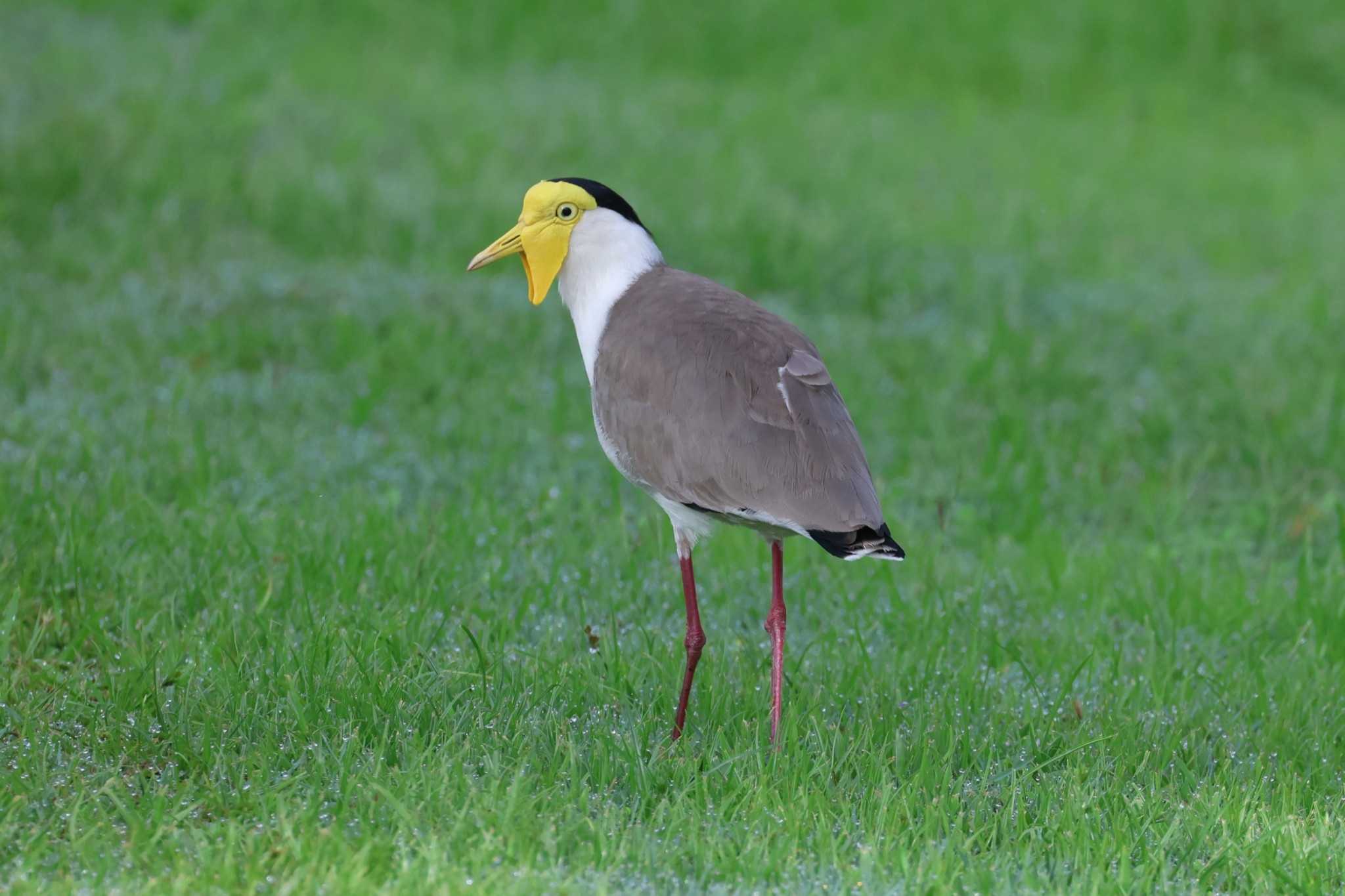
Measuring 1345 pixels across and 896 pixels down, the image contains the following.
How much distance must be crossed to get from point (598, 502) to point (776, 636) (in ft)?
A: 7.77

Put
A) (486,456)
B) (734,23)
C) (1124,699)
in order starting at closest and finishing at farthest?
(1124,699)
(486,456)
(734,23)

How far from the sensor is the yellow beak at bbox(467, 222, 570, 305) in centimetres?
470

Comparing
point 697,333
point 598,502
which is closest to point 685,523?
point 697,333

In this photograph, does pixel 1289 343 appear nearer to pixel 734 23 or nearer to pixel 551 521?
pixel 551 521

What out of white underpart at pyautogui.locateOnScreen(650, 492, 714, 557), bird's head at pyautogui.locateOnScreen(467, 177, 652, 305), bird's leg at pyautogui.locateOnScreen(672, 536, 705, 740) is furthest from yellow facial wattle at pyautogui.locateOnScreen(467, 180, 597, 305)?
bird's leg at pyautogui.locateOnScreen(672, 536, 705, 740)

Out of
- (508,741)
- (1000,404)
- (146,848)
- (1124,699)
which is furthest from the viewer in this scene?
(1000,404)

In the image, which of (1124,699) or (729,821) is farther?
(1124,699)

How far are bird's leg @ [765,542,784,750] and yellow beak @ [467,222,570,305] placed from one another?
108 centimetres

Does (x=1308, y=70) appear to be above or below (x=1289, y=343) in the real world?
above

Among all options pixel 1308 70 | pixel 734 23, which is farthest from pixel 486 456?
pixel 1308 70

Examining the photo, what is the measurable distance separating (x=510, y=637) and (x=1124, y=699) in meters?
1.99

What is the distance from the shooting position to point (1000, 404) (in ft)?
26.9

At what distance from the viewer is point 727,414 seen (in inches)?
166

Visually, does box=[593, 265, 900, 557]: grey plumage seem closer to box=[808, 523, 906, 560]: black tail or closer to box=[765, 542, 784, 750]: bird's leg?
box=[808, 523, 906, 560]: black tail
